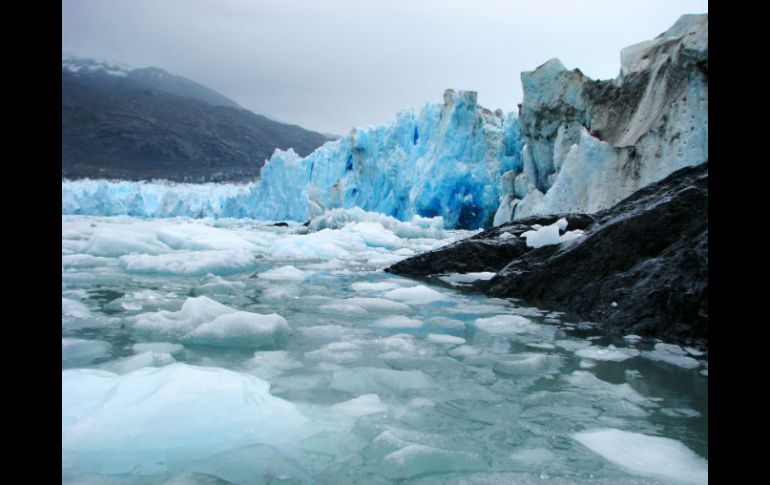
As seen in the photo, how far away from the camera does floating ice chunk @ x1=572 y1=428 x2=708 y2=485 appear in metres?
1.80

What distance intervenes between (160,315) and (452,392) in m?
2.58

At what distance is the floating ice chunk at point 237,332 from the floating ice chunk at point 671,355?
2508mm

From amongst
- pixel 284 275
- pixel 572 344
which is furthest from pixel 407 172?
pixel 572 344

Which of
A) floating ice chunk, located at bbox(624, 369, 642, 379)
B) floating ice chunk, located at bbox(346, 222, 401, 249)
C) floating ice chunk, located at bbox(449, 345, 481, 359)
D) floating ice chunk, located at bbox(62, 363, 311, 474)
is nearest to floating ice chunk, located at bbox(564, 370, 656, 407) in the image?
floating ice chunk, located at bbox(624, 369, 642, 379)

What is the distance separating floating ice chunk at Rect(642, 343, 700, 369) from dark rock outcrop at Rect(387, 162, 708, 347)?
184 mm

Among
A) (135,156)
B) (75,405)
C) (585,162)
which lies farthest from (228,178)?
(75,405)

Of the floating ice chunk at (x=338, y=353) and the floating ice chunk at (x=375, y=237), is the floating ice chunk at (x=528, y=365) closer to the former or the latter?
the floating ice chunk at (x=338, y=353)

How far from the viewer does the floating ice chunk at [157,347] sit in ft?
11.0

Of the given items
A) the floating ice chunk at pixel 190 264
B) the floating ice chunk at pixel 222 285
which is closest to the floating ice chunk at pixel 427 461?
the floating ice chunk at pixel 222 285

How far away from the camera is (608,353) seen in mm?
3293

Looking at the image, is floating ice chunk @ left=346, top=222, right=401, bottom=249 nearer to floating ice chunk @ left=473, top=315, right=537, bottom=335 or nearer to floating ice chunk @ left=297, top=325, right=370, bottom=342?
floating ice chunk @ left=473, top=315, right=537, bottom=335

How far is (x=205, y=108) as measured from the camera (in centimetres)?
12544

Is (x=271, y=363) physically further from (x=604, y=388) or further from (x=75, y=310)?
(x=75, y=310)

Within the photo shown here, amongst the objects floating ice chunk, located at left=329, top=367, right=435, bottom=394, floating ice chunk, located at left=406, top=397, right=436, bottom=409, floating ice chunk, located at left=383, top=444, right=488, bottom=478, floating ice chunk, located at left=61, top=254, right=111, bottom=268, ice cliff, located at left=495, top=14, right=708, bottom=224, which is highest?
ice cliff, located at left=495, top=14, right=708, bottom=224
